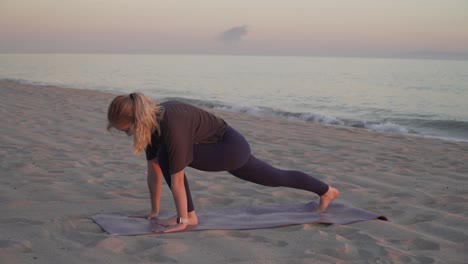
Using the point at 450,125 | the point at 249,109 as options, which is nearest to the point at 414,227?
the point at 450,125

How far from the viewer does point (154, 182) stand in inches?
152

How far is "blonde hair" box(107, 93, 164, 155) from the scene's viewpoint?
3.15m

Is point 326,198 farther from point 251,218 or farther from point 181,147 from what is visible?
point 181,147

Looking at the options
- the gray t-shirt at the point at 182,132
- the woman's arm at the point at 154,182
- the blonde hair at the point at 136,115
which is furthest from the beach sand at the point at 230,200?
the blonde hair at the point at 136,115

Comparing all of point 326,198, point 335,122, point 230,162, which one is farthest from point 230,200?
point 335,122

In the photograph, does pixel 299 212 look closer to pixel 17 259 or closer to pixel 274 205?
pixel 274 205

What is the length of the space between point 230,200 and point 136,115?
1825 mm

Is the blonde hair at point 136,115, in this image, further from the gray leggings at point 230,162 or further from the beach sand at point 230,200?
the beach sand at point 230,200

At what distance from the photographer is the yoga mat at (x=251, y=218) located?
3.65 meters

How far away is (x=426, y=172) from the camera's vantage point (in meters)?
6.36

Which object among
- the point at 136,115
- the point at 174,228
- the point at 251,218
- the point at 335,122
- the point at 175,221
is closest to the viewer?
the point at 136,115

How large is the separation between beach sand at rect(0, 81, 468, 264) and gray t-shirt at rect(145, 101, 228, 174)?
23.5 inches

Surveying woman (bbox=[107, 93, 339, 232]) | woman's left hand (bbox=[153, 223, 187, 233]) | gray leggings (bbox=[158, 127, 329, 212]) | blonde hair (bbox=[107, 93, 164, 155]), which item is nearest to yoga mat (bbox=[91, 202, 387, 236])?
woman's left hand (bbox=[153, 223, 187, 233])

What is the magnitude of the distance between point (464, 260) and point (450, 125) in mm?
12858
